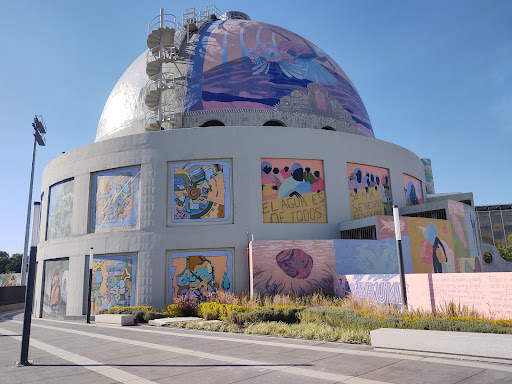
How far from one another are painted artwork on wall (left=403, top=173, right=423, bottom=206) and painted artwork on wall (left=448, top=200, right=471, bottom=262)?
307cm

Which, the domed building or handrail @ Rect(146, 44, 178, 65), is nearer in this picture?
the domed building

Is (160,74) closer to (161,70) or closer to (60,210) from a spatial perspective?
(161,70)

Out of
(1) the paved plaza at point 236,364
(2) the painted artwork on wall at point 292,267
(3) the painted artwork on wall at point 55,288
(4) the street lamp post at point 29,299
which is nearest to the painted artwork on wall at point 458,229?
(2) the painted artwork on wall at point 292,267

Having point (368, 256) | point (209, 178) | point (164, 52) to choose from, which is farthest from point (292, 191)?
point (164, 52)

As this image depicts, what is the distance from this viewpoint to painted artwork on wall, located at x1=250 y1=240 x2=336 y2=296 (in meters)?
19.3

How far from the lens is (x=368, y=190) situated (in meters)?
25.3

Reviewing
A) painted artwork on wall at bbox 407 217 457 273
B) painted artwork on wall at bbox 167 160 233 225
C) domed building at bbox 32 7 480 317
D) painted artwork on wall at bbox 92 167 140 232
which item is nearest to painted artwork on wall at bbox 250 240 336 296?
domed building at bbox 32 7 480 317

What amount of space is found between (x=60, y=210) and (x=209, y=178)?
37.8ft

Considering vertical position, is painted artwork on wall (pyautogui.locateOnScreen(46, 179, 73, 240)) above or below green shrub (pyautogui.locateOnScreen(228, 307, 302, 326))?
above

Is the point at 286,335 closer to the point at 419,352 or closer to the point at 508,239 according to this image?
the point at 419,352

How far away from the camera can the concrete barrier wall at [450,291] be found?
10914 millimetres

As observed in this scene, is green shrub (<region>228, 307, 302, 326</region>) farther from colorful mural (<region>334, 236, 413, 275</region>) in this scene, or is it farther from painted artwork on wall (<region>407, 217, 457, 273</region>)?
painted artwork on wall (<region>407, 217, 457, 273</region>)

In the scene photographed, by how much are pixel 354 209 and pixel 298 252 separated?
6238 mm

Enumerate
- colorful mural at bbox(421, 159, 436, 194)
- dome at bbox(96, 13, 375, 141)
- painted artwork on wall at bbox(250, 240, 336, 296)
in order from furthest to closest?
colorful mural at bbox(421, 159, 436, 194) → dome at bbox(96, 13, 375, 141) → painted artwork on wall at bbox(250, 240, 336, 296)
